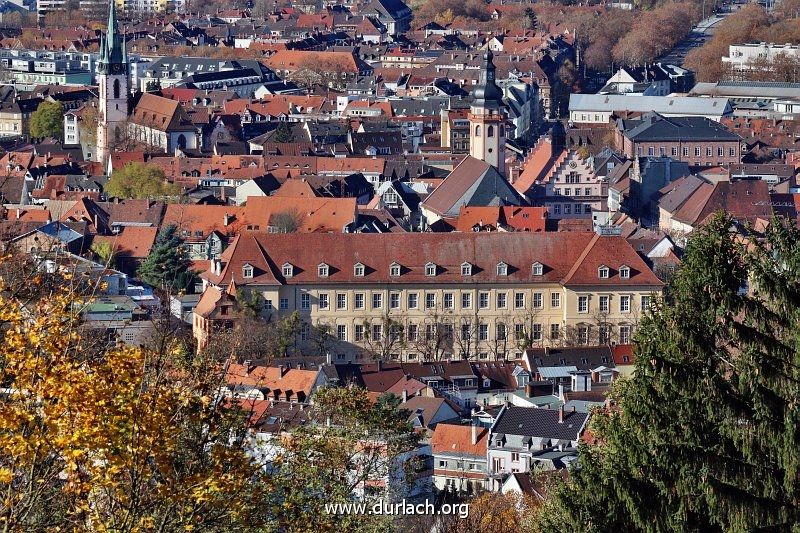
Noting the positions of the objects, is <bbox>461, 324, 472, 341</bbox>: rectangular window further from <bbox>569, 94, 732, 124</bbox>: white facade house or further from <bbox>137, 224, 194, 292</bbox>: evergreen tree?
<bbox>569, 94, 732, 124</bbox>: white facade house

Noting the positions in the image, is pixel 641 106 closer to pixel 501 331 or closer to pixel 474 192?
pixel 474 192

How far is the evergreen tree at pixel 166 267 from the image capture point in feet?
169

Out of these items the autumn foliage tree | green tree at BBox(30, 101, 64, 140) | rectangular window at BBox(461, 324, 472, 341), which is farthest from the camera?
green tree at BBox(30, 101, 64, 140)

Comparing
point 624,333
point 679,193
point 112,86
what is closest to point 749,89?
point 112,86

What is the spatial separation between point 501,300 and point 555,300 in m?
1.19

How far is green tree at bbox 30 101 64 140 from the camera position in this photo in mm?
90250

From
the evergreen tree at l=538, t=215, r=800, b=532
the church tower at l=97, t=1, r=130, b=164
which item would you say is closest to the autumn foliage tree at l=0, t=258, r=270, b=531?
the evergreen tree at l=538, t=215, r=800, b=532

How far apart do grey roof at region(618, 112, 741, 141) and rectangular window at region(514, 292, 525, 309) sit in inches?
1422

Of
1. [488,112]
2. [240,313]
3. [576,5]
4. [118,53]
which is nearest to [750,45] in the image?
[576,5]

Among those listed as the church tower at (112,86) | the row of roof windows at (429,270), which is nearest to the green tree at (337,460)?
the row of roof windows at (429,270)

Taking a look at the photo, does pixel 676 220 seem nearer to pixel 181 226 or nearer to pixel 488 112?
pixel 488 112

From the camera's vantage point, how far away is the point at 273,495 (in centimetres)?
1523

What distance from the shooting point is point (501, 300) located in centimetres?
4716

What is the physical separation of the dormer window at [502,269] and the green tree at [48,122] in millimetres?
46136
